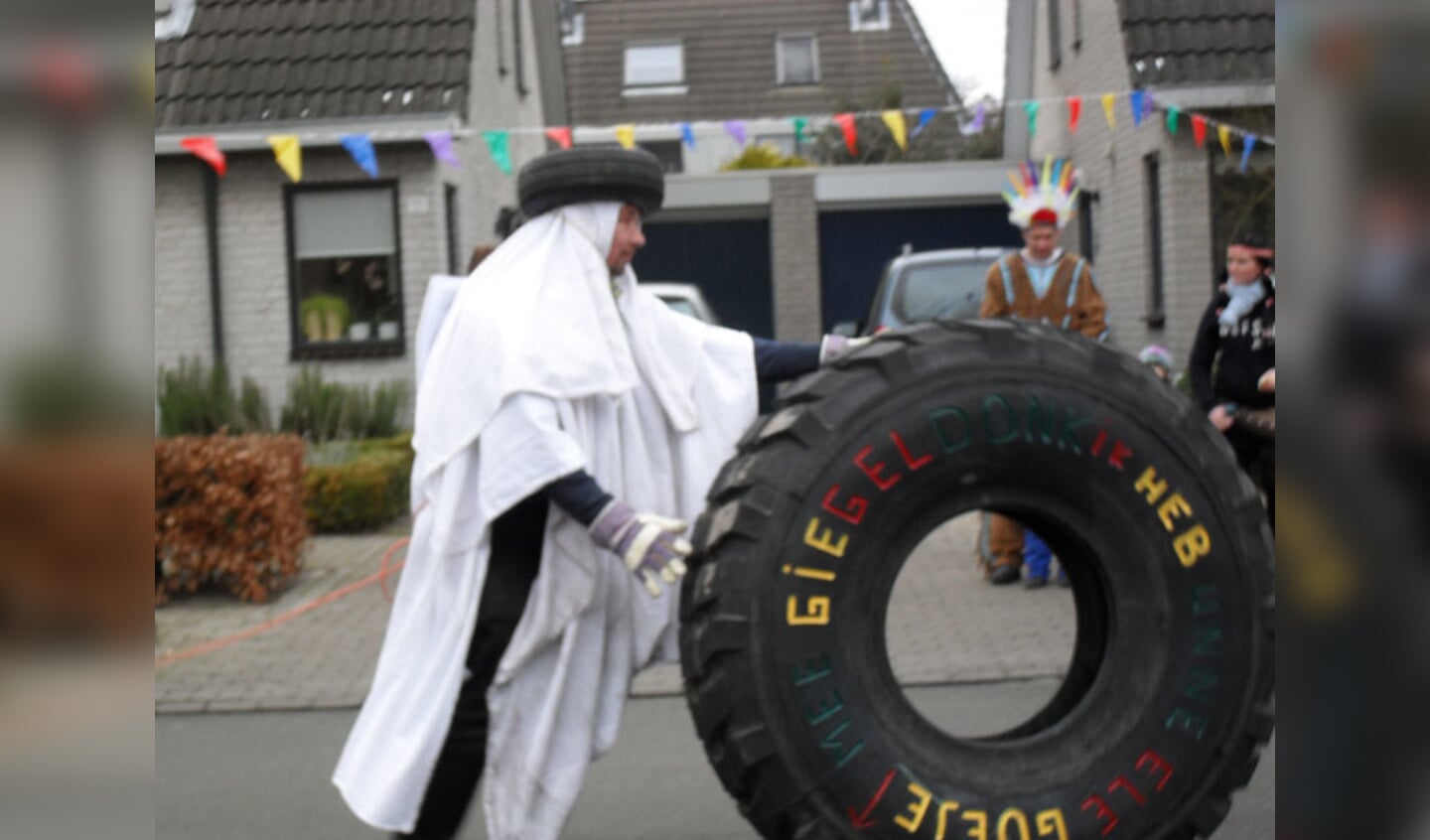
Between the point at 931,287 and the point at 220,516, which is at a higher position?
the point at 931,287

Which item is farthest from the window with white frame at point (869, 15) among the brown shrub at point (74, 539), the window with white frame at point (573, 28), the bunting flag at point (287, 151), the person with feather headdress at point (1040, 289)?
the brown shrub at point (74, 539)

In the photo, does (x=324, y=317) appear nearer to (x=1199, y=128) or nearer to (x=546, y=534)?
(x=1199, y=128)

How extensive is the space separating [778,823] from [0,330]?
6.93 feet

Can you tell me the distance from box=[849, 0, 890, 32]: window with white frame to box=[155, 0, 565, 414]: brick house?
24.1 meters

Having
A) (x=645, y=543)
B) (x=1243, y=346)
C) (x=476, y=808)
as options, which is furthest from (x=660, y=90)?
(x=645, y=543)

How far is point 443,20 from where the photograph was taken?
639 inches

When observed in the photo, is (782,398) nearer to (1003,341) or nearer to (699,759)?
(1003,341)

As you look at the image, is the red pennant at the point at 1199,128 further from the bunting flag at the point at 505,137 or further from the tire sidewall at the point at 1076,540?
the tire sidewall at the point at 1076,540

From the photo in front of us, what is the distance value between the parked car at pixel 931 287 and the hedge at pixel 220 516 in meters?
4.83

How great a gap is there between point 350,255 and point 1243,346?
10808 millimetres

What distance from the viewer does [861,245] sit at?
76.7 feet

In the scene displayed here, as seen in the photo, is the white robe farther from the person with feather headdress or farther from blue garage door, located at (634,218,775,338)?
blue garage door, located at (634,218,775,338)

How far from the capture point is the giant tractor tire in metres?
3.05

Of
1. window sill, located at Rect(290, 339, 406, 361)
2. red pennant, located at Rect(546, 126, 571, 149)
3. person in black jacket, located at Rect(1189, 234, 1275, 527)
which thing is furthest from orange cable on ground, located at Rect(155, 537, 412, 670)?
window sill, located at Rect(290, 339, 406, 361)
